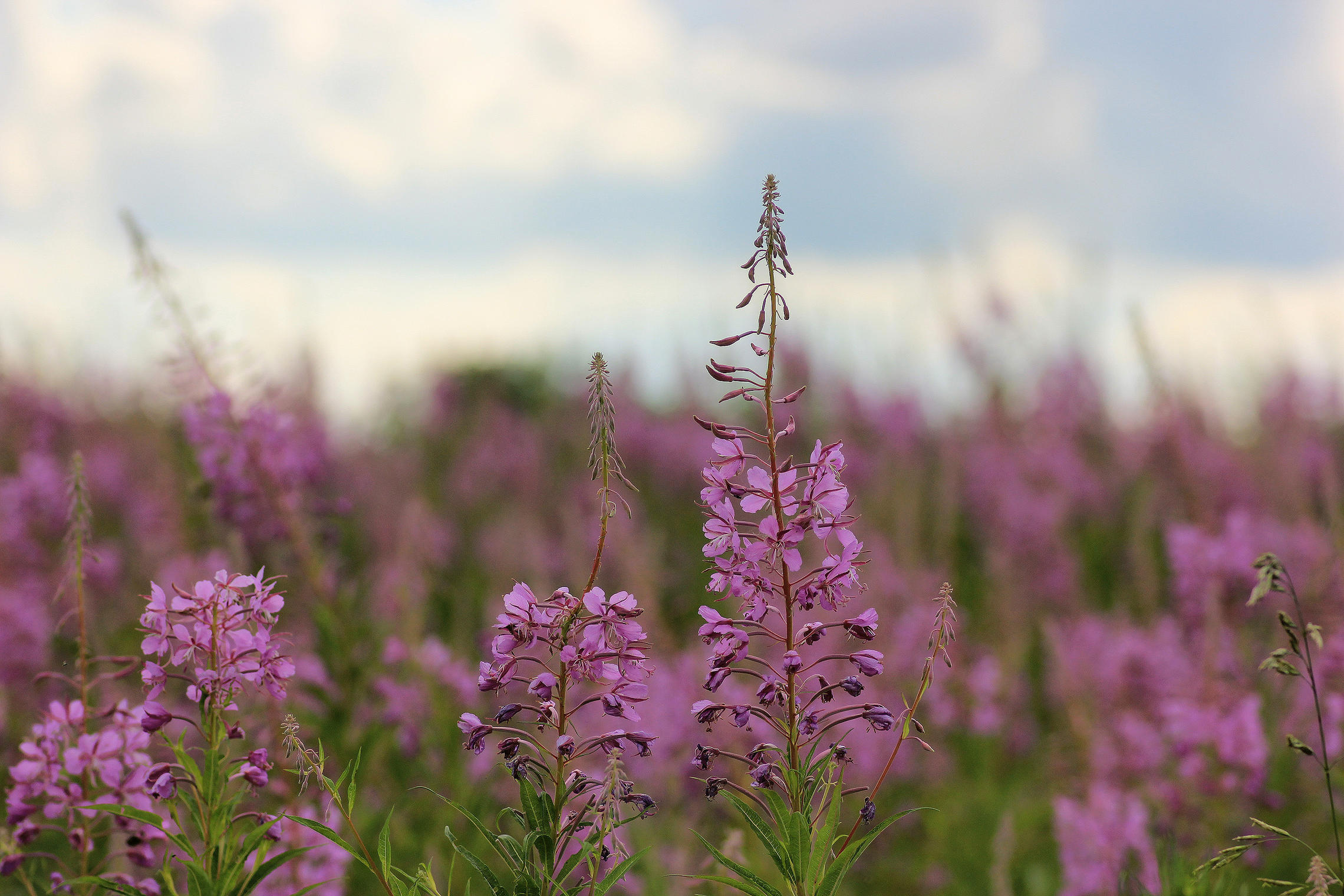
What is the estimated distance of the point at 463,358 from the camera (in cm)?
2125

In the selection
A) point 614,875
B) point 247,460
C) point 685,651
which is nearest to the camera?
point 614,875

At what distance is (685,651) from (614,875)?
449 centimetres

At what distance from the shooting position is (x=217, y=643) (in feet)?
6.96

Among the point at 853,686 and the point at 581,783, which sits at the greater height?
the point at 853,686

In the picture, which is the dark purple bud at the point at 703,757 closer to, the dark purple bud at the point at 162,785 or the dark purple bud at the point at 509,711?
the dark purple bud at the point at 509,711

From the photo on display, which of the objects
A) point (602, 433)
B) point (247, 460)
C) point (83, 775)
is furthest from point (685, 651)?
point (602, 433)

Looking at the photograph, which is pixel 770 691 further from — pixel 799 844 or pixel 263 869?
pixel 263 869

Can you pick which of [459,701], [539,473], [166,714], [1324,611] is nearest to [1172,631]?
[1324,611]

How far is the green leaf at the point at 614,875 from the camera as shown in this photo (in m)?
1.83

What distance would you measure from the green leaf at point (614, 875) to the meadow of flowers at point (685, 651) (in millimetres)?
56

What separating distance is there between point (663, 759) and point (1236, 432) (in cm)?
1259

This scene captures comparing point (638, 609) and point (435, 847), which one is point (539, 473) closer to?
point (435, 847)

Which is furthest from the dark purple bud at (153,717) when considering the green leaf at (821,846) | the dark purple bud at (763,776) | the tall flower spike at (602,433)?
the green leaf at (821,846)

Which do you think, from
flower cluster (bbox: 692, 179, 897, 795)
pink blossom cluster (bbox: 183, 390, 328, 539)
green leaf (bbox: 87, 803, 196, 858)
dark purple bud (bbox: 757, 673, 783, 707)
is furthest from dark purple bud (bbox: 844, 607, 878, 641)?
pink blossom cluster (bbox: 183, 390, 328, 539)
